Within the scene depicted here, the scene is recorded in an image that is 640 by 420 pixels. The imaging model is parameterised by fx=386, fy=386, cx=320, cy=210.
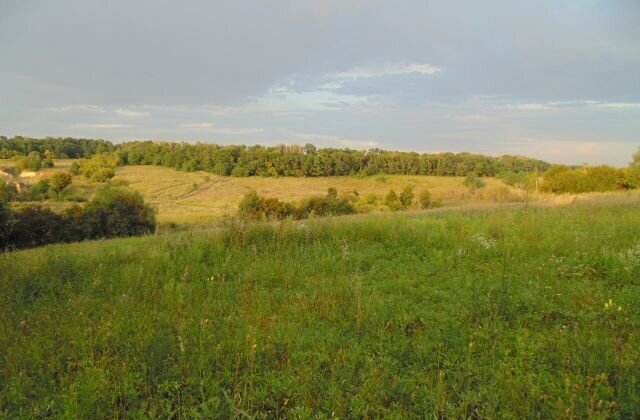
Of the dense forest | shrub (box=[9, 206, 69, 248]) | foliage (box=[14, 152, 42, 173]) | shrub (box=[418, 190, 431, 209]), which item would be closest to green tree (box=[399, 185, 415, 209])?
shrub (box=[418, 190, 431, 209])

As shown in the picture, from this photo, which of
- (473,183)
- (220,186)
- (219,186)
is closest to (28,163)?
(219,186)

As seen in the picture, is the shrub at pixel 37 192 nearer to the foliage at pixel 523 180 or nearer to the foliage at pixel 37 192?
the foliage at pixel 37 192

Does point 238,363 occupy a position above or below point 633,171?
below

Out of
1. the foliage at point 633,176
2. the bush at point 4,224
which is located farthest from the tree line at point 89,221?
the foliage at point 633,176

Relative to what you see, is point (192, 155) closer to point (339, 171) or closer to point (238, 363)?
point (339, 171)

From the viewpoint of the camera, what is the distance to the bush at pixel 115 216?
3597cm

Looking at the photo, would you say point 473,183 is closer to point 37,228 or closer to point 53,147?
point 37,228

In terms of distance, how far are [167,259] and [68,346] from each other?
2.71 meters

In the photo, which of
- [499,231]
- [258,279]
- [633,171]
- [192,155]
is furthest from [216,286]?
[192,155]

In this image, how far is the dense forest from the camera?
85.2 metres

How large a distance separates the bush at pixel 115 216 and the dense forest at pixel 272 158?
161 ft

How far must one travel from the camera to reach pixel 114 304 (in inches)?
183

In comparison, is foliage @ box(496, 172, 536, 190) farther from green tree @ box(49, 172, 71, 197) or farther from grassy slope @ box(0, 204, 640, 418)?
green tree @ box(49, 172, 71, 197)

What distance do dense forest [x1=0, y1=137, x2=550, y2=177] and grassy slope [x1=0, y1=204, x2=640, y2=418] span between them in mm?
81315
